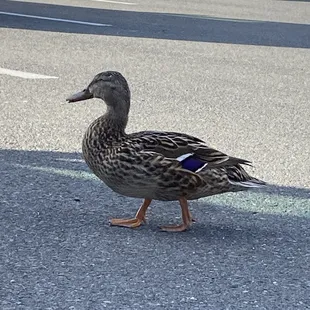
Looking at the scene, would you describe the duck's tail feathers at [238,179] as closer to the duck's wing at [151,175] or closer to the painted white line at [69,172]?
the duck's wing at [151,175]

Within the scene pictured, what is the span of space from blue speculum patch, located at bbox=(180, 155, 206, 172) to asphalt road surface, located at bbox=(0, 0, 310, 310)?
1.03 feet

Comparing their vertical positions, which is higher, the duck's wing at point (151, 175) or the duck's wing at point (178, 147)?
the duck's wing at point (178, 147)

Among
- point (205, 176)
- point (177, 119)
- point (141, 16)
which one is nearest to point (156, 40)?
point (141, 16)

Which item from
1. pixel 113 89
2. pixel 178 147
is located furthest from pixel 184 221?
pixel 113 89

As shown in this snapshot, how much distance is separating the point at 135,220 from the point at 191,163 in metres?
0.38

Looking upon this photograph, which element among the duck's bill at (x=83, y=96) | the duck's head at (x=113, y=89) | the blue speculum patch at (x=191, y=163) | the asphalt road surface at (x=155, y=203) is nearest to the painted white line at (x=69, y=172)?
the asphalt road surface at (x=155, y=203)

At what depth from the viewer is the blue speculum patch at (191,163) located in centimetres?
470

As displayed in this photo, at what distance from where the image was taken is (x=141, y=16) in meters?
15.7

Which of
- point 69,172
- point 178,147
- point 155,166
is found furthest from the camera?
point 69,172

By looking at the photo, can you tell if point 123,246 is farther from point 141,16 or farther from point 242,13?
point 242,13

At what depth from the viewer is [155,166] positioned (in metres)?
4.63

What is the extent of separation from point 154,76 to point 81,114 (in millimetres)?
2253

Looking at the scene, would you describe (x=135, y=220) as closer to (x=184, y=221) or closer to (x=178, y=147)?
(x=184, y=221)

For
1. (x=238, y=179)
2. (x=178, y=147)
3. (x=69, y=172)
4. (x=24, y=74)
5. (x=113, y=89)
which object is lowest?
(x=24, y=74)
